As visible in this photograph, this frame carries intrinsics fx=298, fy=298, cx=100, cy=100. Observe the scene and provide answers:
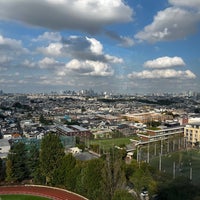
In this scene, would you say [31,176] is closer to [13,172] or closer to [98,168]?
[13,172]

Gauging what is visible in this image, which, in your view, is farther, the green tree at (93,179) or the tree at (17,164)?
the tree at (17,164)

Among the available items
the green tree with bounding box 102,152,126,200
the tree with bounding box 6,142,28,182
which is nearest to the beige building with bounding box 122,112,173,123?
the tree with bounding box 6,142,28,182

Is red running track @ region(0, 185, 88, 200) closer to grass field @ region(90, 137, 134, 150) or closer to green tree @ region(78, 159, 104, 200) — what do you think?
green tree @ region(78, 159, 104, 200)

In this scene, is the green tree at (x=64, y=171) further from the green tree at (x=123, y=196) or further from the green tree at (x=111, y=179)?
the green tree at (x=123, y=196)

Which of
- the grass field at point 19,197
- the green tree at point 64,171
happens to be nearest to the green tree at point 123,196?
the green tree at point 64,171

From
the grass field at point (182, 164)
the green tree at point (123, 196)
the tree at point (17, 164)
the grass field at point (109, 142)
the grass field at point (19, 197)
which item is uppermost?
the green tree at point (123, 196)
